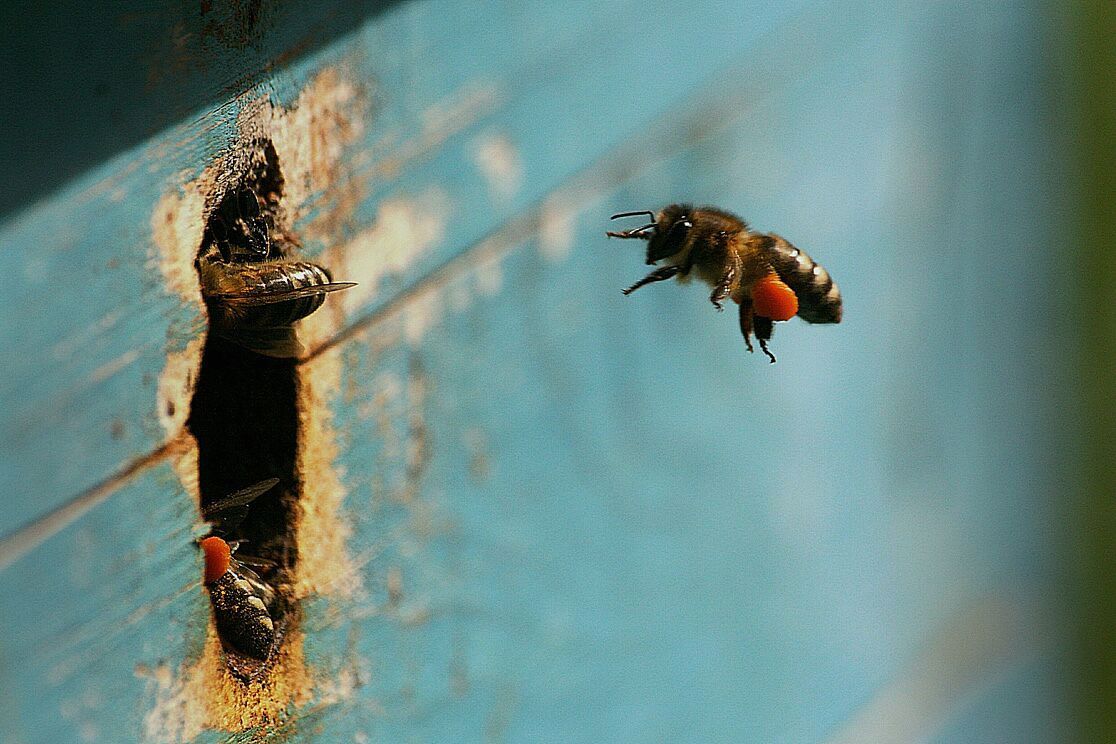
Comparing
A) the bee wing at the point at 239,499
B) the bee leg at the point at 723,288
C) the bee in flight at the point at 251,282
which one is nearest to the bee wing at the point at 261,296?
the bee in flight at the point at 251,282

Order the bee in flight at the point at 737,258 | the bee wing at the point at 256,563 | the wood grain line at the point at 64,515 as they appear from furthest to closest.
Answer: the bee in flight at the point at 737,258 < the bee wing at the point at 256,563 < the wood grain line at the point at 64,515

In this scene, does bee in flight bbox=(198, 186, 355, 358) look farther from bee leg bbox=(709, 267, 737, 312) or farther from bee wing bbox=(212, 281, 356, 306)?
bee leg bbox=(709, 267, 737, 312)

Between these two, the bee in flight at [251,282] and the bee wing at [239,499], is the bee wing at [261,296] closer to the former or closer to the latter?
the bee in flight at [251,282]

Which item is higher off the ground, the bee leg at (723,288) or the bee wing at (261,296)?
the bee wing at (261,296)

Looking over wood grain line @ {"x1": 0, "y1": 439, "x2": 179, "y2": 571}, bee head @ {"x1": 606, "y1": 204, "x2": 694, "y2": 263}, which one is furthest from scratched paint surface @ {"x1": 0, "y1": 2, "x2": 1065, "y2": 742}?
bee head @ {"x1": 606, "y1": 204, "x2": 694, "y2": 263}

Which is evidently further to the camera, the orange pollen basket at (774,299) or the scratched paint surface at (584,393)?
the orange pollen basket at (774,299)

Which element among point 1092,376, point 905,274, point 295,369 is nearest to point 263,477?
point 295,369

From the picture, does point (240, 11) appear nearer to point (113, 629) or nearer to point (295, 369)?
point (295, 369)
